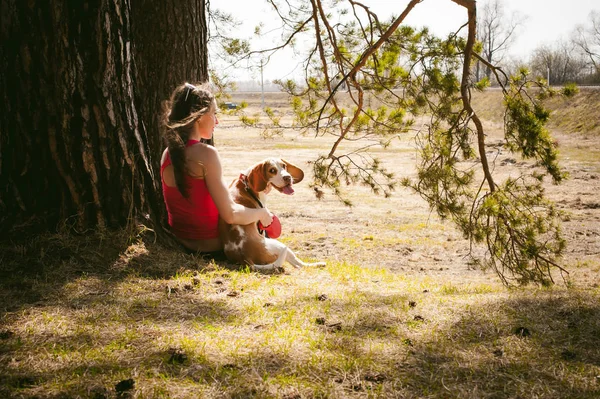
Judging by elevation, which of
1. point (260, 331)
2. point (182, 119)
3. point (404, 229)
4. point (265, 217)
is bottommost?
point (404, 229)

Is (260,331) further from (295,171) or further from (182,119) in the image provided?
(295,171)

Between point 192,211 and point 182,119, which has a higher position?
point 182,119

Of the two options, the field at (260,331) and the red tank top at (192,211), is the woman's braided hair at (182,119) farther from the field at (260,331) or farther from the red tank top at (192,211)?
the field at (260,331)

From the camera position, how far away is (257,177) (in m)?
4.85

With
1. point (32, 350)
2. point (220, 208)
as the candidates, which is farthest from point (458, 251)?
point (32, 350)

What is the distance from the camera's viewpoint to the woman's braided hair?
4.14 metres

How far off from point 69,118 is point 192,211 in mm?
1269

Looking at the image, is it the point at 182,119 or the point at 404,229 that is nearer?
the point at 182,119

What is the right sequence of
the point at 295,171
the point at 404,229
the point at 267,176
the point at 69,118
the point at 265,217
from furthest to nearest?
the point at 404,229, the point at 295,171, the point at 267,176, the point at 265,217, the point at 69,118

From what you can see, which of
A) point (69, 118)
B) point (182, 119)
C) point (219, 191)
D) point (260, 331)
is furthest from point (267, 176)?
point (260, 331)

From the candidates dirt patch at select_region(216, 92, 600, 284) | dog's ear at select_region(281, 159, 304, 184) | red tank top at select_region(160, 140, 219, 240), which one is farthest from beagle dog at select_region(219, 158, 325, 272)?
dirt patch at select_region(216, 92, 600, 284)

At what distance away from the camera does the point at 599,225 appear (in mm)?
8406

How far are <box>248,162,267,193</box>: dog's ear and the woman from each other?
1.23 ft

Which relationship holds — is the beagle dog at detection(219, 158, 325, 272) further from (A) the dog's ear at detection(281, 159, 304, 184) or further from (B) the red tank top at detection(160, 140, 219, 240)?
(B) the red tank top at detection(160, 140, 219, 240)
